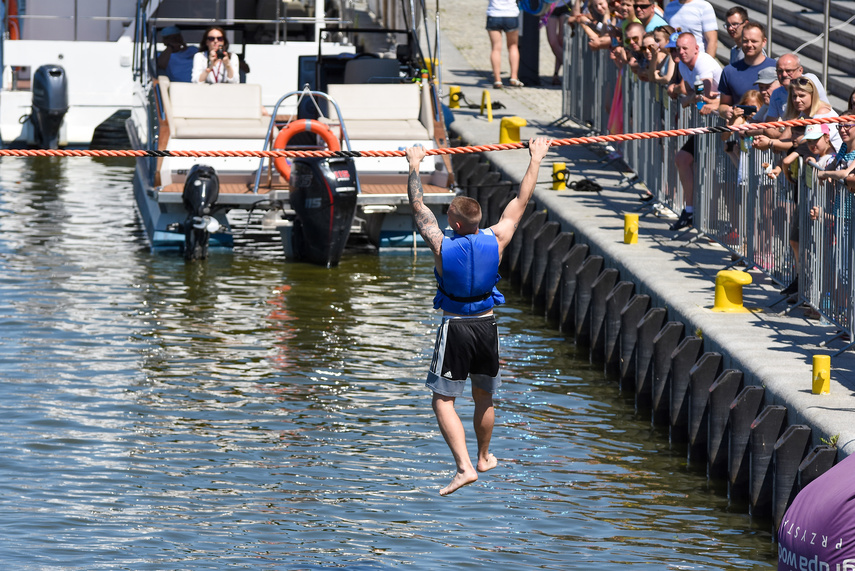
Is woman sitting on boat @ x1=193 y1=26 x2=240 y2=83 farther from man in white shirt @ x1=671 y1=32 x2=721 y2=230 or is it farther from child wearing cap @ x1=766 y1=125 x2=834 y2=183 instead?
child wearing cap @ x1=766 y1=125 x2=834 y2=183

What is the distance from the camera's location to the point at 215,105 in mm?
18641

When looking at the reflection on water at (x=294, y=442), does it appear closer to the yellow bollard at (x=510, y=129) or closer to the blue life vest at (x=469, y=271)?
the blue life vest at (x=469, y=271)

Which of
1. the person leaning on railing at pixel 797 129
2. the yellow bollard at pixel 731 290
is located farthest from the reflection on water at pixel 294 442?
the person leaning on railing at pixel 797 129

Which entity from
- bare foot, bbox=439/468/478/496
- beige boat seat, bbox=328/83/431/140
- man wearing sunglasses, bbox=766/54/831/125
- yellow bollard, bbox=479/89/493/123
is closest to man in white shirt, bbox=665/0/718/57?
beige boat seat, bbox=328/83/431/140

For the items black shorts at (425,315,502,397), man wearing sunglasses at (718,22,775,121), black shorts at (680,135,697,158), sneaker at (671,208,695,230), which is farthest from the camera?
sneaker at (671,208,695,230)

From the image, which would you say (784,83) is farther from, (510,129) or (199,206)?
(510,129)

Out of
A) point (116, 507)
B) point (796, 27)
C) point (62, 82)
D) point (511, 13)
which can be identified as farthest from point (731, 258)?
point (62, 82)

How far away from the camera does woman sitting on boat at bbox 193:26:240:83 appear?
18.9 meters

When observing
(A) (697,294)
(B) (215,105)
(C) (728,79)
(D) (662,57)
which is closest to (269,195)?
(B) (215,105)

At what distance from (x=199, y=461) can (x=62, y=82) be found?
1420 cm

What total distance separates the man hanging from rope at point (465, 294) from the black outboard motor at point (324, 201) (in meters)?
8.26

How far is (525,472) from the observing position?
10.8 metres

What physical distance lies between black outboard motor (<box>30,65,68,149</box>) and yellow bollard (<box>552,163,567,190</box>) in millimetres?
9768

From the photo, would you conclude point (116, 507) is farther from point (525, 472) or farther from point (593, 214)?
point (593, 214)
